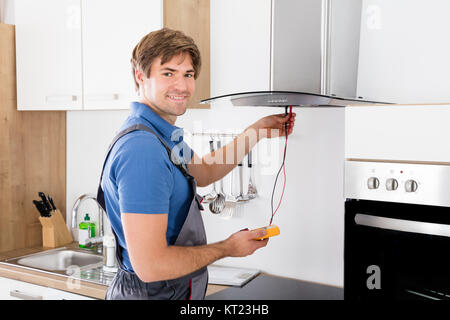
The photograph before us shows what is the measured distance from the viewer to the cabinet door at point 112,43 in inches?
76.8

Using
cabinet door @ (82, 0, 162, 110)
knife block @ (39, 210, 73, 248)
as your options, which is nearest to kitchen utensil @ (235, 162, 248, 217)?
cabinet door @ (82, 0, 162, 110)

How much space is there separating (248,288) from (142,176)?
3.12 feet

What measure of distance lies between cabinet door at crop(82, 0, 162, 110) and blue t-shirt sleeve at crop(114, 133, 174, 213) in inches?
31.9

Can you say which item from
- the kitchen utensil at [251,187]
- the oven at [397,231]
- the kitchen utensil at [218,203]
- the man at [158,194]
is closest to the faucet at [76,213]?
the kitchen utensil at [218,203]

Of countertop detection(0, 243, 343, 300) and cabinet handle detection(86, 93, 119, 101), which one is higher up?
cabinet handle detection(86, 93, 119, 101)

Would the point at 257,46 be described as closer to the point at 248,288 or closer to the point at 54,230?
the point at 248,288

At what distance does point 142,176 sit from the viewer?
3.94 feet

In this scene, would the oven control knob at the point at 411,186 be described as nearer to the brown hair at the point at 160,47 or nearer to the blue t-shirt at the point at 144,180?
the blue t-shirt at the point at 144,180

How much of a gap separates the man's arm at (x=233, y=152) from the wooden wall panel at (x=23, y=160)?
123 cm

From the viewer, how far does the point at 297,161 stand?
6.73 ft

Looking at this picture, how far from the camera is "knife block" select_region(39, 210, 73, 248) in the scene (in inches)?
104

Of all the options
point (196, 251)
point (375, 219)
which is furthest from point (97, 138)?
point (375, 219)

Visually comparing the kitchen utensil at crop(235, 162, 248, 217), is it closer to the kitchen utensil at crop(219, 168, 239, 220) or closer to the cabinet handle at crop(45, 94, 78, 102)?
the kitchen utensil at crop(219, 168, 239, 220)
